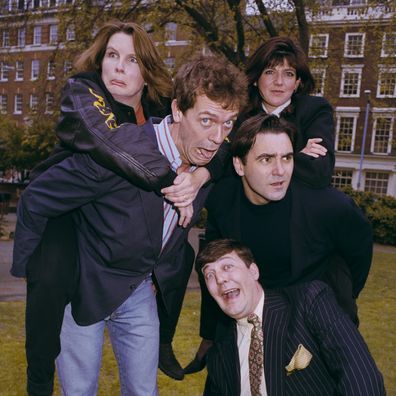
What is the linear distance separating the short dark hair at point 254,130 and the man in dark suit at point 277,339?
49cm

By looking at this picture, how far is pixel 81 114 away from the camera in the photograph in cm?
224

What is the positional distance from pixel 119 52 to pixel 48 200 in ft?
2.97

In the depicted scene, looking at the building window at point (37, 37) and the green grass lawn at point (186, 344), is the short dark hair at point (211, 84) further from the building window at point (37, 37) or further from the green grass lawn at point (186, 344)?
the building window at point (37, 37)

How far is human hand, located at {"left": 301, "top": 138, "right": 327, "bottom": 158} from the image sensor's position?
264cm

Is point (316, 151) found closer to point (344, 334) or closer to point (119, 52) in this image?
point (344, 334)

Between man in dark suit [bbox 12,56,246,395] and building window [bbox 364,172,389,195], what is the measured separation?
114ft

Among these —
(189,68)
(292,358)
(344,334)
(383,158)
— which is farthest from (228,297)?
(383,158)

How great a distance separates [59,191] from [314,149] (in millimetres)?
1349

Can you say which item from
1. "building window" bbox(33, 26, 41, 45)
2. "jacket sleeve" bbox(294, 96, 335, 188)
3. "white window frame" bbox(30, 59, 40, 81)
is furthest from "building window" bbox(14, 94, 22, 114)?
"jacket sleeve" bbox(294, 96, 335, 188)

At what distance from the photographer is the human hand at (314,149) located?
8.67ft

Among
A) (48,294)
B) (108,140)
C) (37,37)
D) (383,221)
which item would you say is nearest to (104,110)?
(108,140)

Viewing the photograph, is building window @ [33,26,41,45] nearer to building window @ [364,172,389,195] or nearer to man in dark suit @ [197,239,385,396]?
building window @ [364,172,389,195]

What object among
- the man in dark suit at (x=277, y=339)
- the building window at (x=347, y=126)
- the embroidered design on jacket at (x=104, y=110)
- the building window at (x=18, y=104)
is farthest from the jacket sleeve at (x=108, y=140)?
the building window at (x=18, y=104)

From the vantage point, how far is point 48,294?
2322 millimetres
